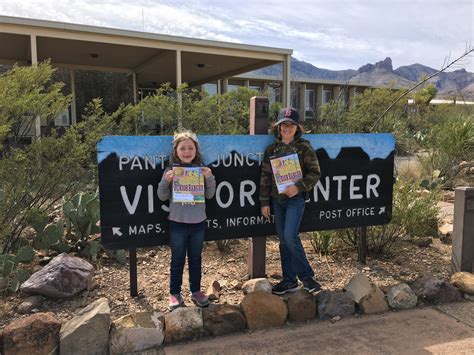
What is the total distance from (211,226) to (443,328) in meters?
1.83

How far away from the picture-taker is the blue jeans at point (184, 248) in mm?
3119

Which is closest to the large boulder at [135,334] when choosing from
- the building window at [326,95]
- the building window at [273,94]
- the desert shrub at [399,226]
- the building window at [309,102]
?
the desert shrub at [399,226]

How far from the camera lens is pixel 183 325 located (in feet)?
9.36

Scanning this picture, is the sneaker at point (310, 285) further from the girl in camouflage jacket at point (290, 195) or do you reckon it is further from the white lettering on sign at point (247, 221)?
the white lettering on sign at point (247, 221)

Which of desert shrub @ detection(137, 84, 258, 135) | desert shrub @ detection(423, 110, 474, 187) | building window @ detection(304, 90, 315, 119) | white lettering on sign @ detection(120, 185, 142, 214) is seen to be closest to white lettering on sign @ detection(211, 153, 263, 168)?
white lettering on sign @ detection(120, 185, 142, 214)

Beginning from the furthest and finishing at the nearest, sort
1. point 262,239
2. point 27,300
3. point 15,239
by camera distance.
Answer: point 15,239 < point 262,239 < point 27,300

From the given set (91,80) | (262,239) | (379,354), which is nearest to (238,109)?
(262,239)

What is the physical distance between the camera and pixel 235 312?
299 centimetres

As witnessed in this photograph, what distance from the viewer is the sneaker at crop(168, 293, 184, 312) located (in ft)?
10.3

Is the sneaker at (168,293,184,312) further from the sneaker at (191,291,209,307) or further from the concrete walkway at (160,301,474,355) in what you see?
the concrete walkway at (160,301,474,355)

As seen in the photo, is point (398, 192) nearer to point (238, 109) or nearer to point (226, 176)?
point (226, 176)

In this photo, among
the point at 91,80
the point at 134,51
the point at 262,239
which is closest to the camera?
the point at 262,239

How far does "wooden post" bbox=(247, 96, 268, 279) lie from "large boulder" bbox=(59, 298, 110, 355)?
1369 mm

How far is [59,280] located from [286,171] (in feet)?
6.24
